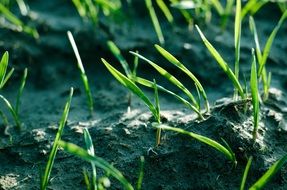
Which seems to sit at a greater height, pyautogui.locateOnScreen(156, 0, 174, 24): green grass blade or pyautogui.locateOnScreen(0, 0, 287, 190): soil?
pyautogui.locateOnScreen(156, 0, 174, 24): green grass blade

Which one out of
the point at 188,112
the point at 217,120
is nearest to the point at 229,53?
the point at 188,112

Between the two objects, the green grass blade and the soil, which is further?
the green grass blade

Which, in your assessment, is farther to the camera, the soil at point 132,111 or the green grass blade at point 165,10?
the green grass blade at point 165,10

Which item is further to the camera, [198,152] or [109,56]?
[109,56]

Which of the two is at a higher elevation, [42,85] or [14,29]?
[14,29]

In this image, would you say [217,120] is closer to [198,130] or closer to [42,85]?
[198,130]

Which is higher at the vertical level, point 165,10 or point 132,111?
point 165,10

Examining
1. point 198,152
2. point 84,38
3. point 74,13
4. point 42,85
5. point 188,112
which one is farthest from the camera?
point 74,13

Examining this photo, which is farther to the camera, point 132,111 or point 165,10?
point 165,10
